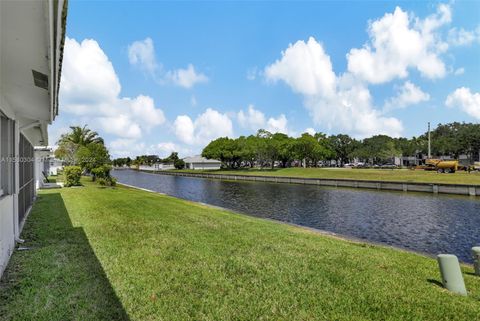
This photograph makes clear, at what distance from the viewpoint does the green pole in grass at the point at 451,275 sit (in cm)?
580

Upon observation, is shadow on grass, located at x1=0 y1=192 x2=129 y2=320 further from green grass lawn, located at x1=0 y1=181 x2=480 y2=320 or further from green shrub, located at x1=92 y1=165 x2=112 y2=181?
green shrub, located at x1=92 y1=165 x2=112 y2=181

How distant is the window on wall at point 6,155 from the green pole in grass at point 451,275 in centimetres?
910

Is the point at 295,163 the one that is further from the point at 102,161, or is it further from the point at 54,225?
the point at 54,225

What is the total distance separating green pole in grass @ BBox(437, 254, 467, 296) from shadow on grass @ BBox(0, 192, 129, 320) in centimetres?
572

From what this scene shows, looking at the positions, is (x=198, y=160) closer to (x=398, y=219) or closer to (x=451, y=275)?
(x=398, y=219)

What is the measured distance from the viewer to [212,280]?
561 centimetres

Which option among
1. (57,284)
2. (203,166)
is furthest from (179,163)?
(57,284)

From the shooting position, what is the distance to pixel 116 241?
316 inches

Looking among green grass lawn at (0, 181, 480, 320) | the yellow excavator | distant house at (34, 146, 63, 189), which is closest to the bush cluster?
distant house at (34, 146, 63, 189)

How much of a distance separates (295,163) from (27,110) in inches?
4277

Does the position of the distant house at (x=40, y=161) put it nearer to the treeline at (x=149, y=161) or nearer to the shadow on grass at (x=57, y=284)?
the shadow on grass at (x=57, y=284)

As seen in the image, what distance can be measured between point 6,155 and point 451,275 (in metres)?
9.48

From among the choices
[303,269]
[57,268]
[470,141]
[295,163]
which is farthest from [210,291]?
[295,163]

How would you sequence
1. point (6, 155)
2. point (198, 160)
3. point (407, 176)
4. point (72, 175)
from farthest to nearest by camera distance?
point (198, 160) < point (407, 176) < point (72, 175) < point (6, 155)
